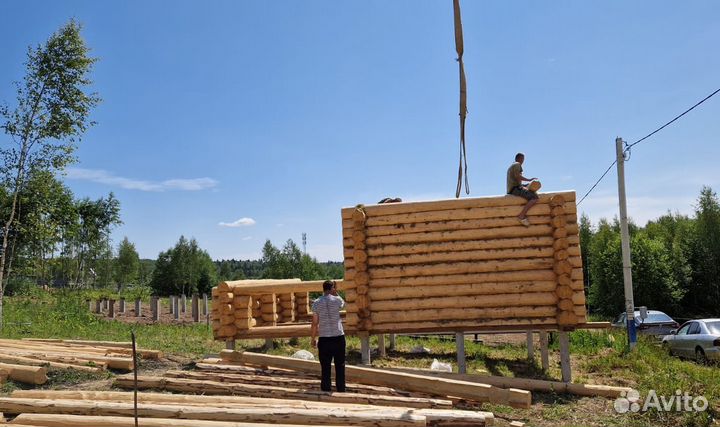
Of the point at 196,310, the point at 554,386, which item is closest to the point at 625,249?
the point at 554,386

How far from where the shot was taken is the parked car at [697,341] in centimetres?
1388

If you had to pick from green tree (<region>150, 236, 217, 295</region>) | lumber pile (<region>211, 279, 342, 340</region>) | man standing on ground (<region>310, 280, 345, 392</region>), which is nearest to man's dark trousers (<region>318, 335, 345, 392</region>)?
man standing on ground (<region>310, 280, 345, 392</region>)

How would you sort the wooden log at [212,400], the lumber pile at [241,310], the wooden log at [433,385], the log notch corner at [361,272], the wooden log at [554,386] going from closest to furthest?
the wooden log at [212,400] < the wooden log at [433,385] < the wooden log at [554,386] < the log notch corner at [361,272] < the lumber pile at [241,310]

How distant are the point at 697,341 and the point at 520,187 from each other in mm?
7416

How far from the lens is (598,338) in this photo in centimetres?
1694

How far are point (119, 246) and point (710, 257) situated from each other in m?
64.7

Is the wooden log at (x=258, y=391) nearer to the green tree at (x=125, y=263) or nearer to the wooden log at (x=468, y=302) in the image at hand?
the wooden log at (x=468, y=302)

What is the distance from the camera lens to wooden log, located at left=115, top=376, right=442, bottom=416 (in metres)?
8.22

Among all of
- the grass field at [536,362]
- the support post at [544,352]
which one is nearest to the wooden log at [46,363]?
the grass field at [536,362]

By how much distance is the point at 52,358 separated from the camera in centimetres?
1103

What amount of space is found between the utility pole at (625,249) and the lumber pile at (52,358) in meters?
11.2

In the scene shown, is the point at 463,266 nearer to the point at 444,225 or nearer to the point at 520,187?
the point at 444,225

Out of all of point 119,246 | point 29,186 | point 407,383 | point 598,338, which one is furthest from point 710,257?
point 119,246

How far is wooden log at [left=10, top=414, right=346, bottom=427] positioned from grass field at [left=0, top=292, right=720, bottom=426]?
8.80ft
